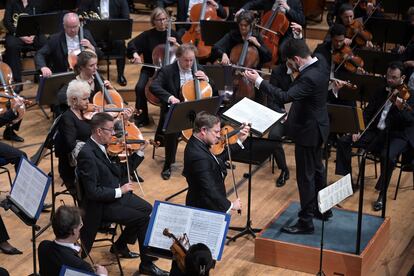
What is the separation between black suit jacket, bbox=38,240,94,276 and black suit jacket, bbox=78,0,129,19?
5789mm

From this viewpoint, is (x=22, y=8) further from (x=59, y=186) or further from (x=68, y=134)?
(x=68, y=134)

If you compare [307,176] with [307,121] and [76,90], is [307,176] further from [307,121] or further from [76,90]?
[76,90]

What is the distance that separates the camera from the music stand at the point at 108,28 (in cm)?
936

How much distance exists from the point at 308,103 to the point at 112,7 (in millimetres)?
4563

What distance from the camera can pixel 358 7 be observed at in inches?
422

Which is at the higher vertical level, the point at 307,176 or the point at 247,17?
the point at 247,17

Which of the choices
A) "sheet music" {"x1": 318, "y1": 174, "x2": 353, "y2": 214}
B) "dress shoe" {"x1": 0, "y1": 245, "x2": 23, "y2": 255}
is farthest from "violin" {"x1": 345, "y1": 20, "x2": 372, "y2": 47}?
"dress shoe" {"x1": 0, "y1": 245, "x2": 23, "y2": 255}

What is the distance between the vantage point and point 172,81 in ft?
26.0

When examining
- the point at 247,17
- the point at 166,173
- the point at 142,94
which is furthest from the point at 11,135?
the point at 247,17

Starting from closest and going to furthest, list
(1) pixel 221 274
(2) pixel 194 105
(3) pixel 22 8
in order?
(1) pixel 221 274 → (2) pixel 194 105 → (3) pixel 22 8

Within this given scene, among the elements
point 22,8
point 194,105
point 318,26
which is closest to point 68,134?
point 194,105

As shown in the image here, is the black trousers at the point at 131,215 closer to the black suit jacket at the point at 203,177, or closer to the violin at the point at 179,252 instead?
the black suit jacket at the point at 203,177

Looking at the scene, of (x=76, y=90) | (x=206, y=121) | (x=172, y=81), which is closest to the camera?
(x=206, y=121)

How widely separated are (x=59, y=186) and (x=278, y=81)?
Answer: 235 centimetres
